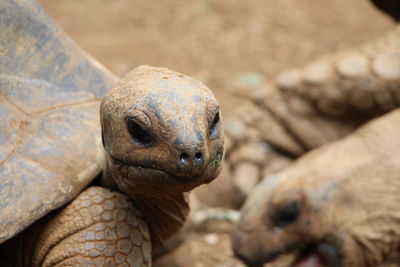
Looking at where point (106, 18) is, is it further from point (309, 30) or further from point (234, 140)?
point (234, 140)

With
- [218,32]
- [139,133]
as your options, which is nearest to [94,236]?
[139,133]

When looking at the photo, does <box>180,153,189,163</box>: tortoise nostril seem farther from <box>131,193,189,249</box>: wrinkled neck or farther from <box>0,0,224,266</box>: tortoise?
<box>131,193,189,249</box>: wrinkled neck

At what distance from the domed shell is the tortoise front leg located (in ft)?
0.20

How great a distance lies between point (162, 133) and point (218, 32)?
4.49 meters

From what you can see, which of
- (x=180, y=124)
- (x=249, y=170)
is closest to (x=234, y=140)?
(x=249, y=170)

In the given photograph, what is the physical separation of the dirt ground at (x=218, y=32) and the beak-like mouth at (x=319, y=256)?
1901mm

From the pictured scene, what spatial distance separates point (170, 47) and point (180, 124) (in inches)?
164

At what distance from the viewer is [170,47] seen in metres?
5.51

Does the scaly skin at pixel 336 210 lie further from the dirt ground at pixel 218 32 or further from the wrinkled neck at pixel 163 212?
the dirt ground at pixel 218 32

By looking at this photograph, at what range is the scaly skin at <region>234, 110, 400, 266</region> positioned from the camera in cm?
269

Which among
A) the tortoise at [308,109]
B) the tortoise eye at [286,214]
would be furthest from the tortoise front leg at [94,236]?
the tortoise at [308,109]

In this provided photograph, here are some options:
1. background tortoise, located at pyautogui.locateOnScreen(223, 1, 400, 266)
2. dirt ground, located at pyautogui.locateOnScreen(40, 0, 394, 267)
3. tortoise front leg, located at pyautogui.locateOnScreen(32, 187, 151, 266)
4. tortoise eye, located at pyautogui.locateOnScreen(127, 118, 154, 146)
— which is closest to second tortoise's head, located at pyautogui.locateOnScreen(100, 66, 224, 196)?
tortoise eye, located at pyautogui.locateOnScreen(127, 118, 154, 146)

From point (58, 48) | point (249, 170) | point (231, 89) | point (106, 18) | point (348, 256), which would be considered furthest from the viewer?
point (106, 18)

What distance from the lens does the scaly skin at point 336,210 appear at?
2686mm
